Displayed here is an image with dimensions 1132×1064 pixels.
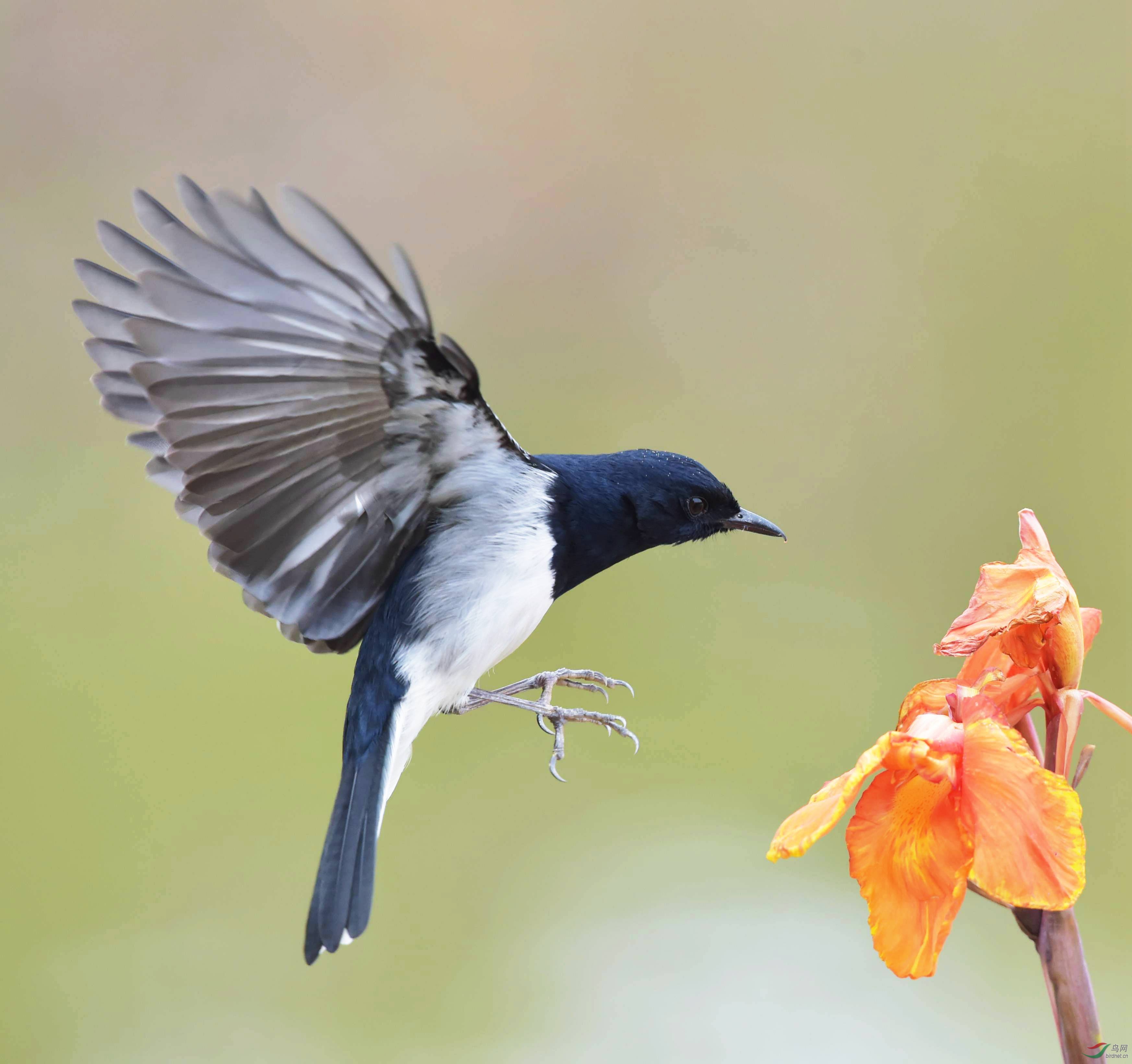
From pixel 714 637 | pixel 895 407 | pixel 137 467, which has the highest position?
pixel 137 467

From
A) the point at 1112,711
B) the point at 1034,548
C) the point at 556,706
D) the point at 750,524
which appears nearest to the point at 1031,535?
the point at 1034,548

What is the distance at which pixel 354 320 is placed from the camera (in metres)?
1.00

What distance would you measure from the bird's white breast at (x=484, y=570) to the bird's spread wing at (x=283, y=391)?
4 centimetres

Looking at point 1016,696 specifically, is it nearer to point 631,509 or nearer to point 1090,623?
point 1090,623

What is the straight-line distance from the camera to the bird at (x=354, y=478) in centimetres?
95

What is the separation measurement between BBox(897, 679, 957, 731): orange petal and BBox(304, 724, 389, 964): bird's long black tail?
0.49 meters

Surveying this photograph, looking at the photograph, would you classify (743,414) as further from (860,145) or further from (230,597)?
(230,597)

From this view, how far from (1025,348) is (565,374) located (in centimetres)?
103

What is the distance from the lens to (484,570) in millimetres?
1121

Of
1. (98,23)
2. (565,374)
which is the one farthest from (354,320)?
(98,23)

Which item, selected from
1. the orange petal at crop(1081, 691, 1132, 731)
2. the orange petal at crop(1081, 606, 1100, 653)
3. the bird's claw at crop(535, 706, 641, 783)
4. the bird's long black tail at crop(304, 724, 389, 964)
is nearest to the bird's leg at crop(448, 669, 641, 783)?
the bird's claw at crop(535, 706, 641, 783)

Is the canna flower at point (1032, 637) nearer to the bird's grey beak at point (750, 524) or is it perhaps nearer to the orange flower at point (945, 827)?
the orange flower at point (945, 827)

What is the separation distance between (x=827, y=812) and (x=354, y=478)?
66 cm

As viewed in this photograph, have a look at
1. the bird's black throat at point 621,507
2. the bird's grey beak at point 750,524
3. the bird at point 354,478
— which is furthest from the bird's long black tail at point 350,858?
the bird's grey beak at point 750,524
